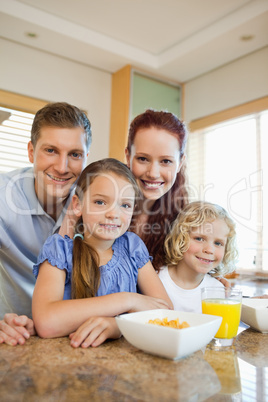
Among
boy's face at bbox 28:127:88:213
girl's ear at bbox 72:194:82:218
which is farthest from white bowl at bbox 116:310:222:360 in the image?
boy's face at bbox 28:127:88:213

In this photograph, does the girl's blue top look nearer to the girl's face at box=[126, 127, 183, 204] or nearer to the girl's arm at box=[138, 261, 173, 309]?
the girl's arm at box=[138, 261, 173, 309]

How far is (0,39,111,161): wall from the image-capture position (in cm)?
345

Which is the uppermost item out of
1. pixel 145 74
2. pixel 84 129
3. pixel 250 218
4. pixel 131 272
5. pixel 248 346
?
pixel 145 74

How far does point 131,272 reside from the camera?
3.77 ft

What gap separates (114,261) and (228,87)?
305 cm

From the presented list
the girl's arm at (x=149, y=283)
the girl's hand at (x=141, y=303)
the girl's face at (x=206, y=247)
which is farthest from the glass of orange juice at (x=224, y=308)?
the girl's face at (x=206, y=247)

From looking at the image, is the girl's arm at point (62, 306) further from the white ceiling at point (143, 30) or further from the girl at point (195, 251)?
the white ceiling at point (143, 30)

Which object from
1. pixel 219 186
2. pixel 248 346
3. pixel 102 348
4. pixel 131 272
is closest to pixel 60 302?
pixel 102 348

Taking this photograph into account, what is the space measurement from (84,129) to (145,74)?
8.61 feet

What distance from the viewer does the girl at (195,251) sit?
128 centimetres

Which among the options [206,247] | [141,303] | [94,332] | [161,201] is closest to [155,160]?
[161,201]

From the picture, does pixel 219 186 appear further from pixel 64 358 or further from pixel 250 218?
pixel 64 358

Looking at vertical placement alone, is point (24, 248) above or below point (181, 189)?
below

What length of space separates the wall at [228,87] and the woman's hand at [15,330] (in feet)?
10.3
